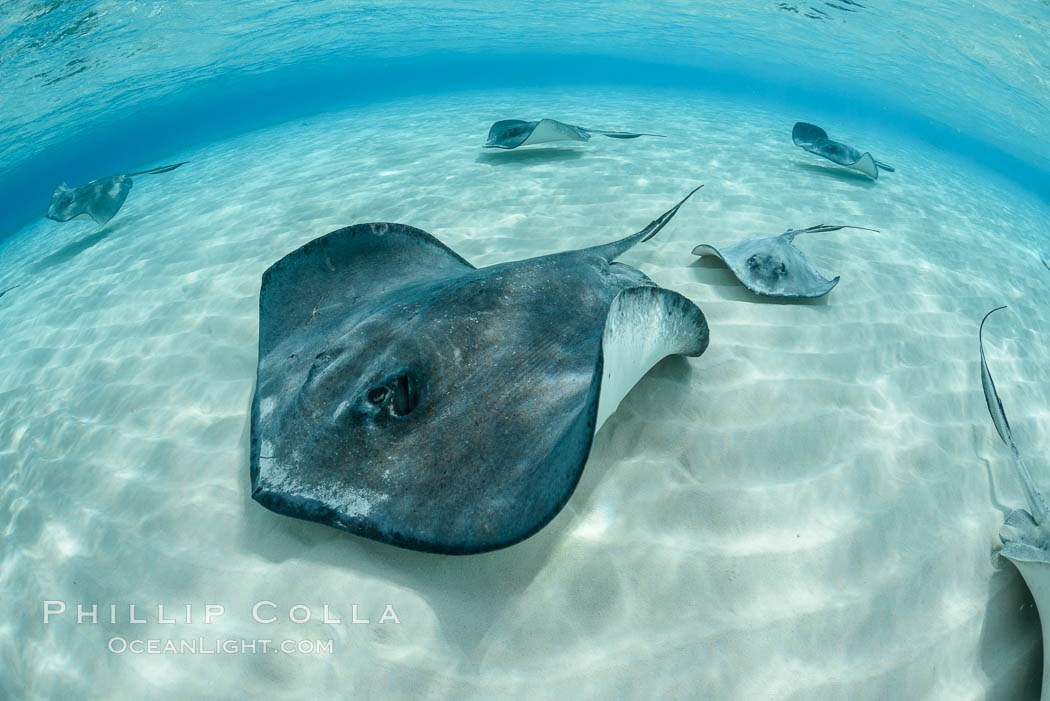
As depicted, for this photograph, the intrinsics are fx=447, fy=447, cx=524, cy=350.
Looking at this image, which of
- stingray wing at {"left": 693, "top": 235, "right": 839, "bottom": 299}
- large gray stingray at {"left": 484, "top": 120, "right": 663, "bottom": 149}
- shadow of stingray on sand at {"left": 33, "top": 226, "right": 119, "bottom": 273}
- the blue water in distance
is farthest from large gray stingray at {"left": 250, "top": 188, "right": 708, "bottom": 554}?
the blue water in distance

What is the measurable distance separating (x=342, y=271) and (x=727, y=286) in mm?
3568

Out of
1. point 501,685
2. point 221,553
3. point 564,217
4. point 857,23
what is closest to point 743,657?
point 501,685

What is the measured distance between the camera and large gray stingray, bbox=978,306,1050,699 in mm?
1889

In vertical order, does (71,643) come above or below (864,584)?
below

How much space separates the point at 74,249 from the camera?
836 cm

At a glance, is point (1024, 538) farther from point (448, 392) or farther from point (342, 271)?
point (342, 271)

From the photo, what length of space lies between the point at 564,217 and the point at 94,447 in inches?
210

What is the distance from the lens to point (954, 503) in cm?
261

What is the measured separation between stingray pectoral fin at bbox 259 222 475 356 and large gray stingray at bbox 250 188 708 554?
21mm

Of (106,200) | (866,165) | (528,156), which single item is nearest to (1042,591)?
(528,156)

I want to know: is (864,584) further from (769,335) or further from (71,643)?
(71,643)

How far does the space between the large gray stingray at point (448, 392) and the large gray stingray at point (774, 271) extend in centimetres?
184

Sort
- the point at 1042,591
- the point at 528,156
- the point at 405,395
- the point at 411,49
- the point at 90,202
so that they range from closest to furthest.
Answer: the point at 1042,591 < the point at 405,395 < the point at 90,202 < the point at 528,156 < the point at 411,49

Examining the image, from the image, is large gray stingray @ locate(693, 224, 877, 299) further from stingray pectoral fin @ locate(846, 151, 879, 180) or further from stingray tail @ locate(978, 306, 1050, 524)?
stingray pectoral fin @ locate(846, 151, 879, 180)
